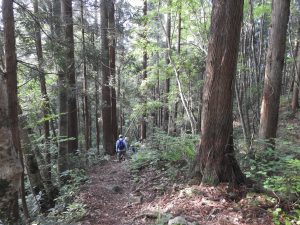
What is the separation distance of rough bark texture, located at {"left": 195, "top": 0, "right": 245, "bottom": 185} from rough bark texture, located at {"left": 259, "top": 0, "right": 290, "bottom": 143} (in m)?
2.27

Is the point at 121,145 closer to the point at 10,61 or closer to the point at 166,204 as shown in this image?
the point at 166,204

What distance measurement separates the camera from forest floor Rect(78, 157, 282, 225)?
A: 2.80 meters

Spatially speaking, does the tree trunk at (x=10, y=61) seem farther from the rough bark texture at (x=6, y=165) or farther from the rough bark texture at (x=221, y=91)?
the rough bark texture at (x=221, y=91)

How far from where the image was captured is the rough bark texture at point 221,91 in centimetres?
346

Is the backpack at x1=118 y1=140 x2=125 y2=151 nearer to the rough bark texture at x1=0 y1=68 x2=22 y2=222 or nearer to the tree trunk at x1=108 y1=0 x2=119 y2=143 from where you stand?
the tree trunk at x1=108 y1=0 x2=119 y2=143

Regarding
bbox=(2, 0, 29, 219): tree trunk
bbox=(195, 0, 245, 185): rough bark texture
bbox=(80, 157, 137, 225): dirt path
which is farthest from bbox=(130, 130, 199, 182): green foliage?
bbox=(2, 0, 29, 219): tree trunk

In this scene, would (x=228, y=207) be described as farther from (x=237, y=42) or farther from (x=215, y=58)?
(x=237, y=42)

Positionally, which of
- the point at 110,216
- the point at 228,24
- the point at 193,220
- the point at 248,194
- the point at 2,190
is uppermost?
the point at 228,24

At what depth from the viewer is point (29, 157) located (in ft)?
18.6

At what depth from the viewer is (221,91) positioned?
11.6 ft

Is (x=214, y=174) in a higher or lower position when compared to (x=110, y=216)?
higher

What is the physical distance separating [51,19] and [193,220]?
6432 millimetres

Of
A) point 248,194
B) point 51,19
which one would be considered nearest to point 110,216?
point 248,194

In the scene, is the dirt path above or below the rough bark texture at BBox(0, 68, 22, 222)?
below
